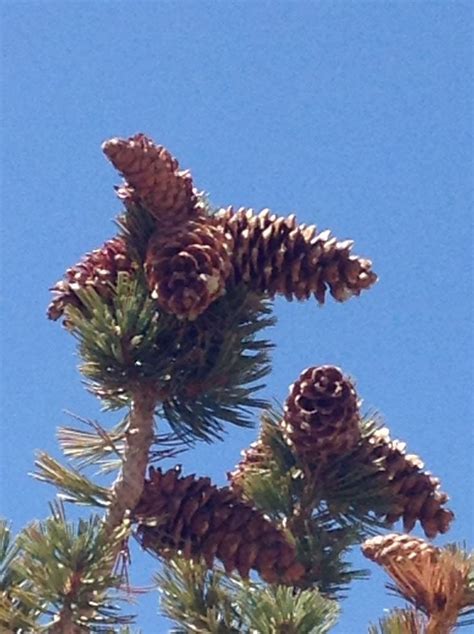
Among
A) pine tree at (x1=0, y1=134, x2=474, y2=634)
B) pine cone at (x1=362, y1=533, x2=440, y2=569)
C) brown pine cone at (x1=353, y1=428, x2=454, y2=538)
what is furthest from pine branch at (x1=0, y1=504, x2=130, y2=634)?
brown pine cone at (x1=353, y1=428, x2=454, y2=538)

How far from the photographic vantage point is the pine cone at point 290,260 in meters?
2.33

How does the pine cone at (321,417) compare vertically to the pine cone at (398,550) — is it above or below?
above

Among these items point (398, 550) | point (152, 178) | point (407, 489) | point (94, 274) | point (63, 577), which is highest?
point (152, 178)

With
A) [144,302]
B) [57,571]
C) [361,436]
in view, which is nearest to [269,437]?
[361,436]

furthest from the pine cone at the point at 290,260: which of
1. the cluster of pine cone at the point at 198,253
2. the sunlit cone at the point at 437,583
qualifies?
the sunlit cone at the point at 437,583

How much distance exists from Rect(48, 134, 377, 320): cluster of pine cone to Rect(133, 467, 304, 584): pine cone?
0.84 feet

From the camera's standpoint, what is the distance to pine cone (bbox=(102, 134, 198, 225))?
2.28m

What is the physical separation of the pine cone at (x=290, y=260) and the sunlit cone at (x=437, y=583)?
1.89ft

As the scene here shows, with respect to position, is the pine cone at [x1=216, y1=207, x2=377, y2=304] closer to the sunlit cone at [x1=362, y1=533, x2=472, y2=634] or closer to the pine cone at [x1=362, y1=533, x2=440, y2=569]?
the pine cone at [x1=362, y1=533, x2=440, y2=569]

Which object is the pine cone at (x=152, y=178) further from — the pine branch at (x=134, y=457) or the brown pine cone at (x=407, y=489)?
the brown pine cone at (x=407, y=489)

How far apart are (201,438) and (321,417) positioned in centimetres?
18

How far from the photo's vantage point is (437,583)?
1835 millimetres

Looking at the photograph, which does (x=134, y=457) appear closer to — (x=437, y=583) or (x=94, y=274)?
(x=94, y=274)

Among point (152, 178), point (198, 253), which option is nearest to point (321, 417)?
point (198, 253)
